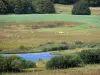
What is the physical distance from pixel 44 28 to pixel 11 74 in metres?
66.3

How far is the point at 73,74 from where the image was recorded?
3894cm

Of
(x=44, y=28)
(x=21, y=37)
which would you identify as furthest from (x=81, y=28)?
(x=21, y=37)

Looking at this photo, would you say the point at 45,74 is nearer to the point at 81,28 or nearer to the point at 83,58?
the point at 83,58

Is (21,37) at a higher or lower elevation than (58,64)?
lower

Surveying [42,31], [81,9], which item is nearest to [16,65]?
[42,31]

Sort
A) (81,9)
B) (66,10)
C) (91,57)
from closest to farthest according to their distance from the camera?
(91,57) → (81,9) → (66,10)

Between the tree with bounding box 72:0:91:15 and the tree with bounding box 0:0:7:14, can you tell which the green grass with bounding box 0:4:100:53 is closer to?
the tree with bounding box 0:0:7:14

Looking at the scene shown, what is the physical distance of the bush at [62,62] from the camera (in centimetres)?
4675

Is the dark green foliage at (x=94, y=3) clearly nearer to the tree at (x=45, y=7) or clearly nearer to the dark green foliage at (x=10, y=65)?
the tree at (x=45, y=7)

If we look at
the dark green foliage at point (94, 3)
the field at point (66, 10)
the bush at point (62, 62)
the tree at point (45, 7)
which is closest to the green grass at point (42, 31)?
the bush at point (62, 62)

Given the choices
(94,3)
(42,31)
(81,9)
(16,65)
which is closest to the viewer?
(16,65)

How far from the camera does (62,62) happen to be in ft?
155

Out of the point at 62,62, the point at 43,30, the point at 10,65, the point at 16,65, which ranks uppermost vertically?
the point at 16,65

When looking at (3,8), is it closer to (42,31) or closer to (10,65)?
(42,31)
